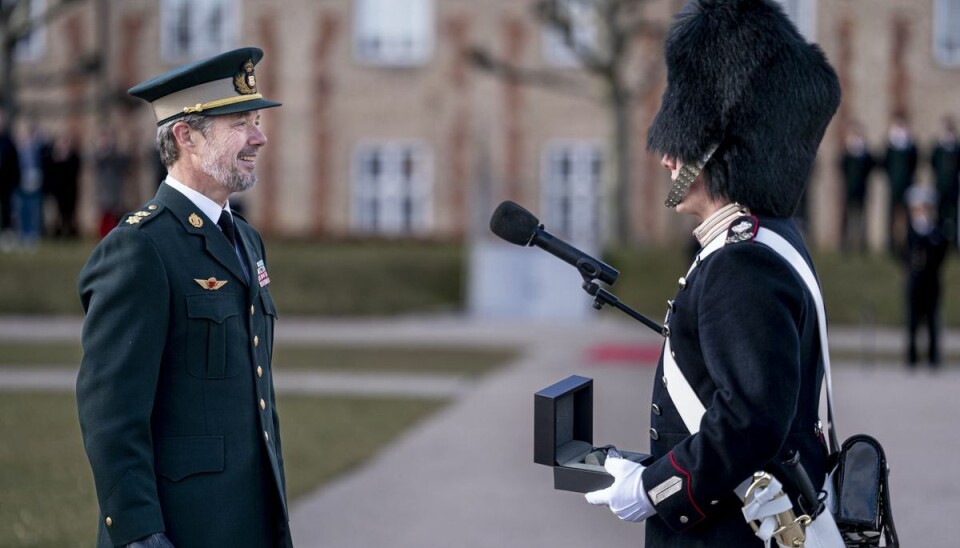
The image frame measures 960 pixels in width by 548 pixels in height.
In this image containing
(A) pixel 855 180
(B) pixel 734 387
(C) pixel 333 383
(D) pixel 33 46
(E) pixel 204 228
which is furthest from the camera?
(D) pixel 33 46

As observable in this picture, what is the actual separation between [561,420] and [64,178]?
71.0 feet

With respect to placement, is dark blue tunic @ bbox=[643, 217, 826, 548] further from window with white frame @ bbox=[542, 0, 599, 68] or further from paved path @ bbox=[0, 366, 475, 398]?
window with white frame @ bbox=[542, 0, 599, 68]

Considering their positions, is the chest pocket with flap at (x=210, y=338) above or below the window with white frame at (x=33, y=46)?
below

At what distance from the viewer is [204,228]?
3758 mm

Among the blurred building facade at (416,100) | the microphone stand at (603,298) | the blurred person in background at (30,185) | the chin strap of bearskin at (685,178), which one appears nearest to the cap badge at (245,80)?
the microphone stand at (603,298)

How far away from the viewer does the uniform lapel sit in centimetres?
374

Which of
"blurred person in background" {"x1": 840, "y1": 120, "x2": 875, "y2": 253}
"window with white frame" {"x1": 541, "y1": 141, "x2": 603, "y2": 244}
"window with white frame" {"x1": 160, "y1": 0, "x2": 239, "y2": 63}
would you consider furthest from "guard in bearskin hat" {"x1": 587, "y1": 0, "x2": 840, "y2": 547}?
"window with white frame" {"x1": 160, "y1": 0, "x2": 239, "y2": 63}

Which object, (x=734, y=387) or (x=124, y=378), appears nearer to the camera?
(x=734, y=387)

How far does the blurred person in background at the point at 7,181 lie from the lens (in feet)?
73.1

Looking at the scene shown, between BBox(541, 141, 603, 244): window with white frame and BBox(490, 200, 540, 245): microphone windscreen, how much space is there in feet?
82.5

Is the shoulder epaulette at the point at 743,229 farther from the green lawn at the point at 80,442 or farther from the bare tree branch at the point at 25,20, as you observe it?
the bare tree branch at the point at 25,20

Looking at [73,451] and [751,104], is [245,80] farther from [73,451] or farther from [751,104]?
[73,451]

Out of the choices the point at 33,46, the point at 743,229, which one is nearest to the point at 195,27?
the point at 33,46

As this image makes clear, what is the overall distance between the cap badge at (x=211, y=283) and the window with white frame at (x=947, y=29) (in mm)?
26885
